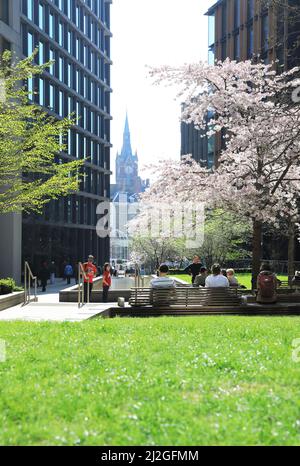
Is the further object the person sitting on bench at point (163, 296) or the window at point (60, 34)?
the window at point (60, 34)

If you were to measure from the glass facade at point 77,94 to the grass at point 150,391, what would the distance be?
41.6 m

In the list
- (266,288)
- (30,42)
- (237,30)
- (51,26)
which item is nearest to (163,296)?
(266,288)

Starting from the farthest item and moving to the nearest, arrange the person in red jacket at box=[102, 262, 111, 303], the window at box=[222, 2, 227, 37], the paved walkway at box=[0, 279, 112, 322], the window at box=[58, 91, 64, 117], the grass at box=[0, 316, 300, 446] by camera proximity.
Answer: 1. the window at box=[222, 2, 227, 37]
2. the window at box=[58, 91, 64, 117]
3. the person in red jacket at box=[102, 262, 111, 303]
4. the paved walkway at box=[0, 279, 112, 322]
5. the grass at box=[0, 316, 300, 446]

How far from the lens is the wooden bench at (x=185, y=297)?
16406mm

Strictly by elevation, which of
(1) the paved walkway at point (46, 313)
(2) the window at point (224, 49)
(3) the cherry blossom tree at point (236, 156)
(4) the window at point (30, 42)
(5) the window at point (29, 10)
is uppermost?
(2) the window at point (224, 49)

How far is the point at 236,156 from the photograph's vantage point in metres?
22.9

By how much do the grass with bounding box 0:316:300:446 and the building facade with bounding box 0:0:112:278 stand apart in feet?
97.3

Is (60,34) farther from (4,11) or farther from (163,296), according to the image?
(163,296)

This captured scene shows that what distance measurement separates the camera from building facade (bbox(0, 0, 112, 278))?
166 feet

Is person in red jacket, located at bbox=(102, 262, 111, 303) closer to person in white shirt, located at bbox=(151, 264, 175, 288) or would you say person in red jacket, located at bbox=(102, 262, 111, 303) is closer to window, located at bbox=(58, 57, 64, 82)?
person in white shirt, located at bbox=(151, 264, 175, 288)

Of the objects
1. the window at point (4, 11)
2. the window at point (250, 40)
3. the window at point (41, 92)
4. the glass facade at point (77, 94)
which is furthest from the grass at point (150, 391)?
the window at point (250, 40)

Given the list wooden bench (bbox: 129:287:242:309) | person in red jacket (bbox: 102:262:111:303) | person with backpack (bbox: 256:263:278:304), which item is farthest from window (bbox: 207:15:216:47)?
wooden bench (bbox: 129:287:242:309)

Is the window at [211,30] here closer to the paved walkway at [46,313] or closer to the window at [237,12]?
the window at [237,12]

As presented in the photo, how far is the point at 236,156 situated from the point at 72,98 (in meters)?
44.4
